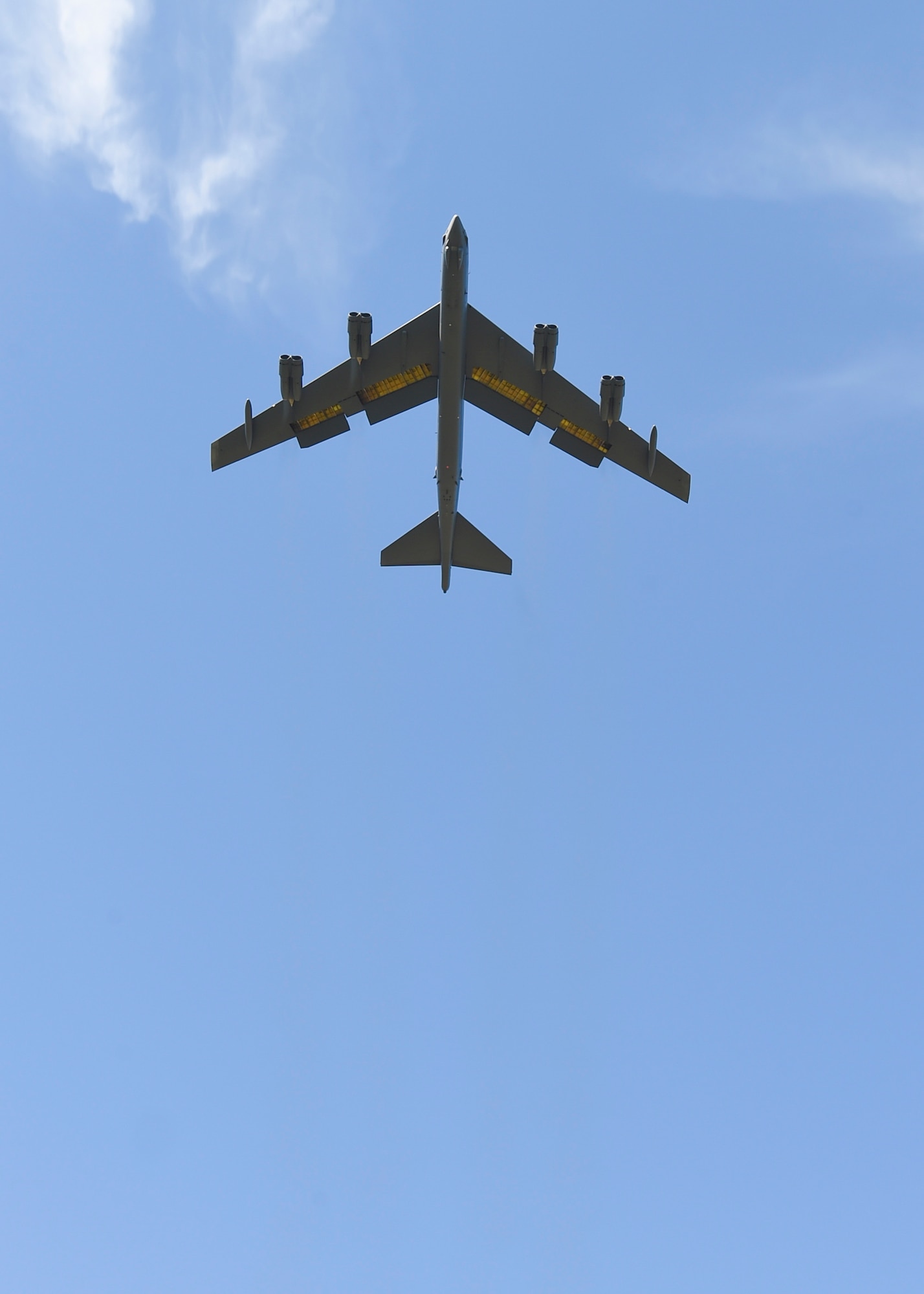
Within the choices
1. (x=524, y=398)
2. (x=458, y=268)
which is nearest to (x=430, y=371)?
(x=524, y=398)

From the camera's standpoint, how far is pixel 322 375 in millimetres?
40719

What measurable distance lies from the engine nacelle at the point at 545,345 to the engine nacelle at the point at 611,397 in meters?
1.99

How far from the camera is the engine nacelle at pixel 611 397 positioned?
39.1 meters

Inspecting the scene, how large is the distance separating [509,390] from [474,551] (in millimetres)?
5769

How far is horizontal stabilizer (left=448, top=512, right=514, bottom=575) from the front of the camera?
136 feet

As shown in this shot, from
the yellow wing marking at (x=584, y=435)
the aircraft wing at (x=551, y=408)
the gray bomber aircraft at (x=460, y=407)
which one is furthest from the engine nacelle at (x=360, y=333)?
the yellow wing marking at (x=584, y=435)

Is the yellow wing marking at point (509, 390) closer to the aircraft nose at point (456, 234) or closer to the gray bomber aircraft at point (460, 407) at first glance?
the gray bomber aircraft at point (460, 407)

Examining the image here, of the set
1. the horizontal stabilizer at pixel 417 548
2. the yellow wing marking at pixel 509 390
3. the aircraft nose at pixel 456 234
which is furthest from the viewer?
the horizontal stabilizer at pixel 417 548

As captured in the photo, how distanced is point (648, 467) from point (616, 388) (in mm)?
3677

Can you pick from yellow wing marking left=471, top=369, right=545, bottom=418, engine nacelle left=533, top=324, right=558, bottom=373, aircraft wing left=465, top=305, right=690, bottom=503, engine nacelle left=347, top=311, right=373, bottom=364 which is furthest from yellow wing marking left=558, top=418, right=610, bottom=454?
engine nacelle left=347, top=311, right=373, bottom=364

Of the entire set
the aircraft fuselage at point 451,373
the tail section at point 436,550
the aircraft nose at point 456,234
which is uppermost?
the aircraft nose at point 456,234

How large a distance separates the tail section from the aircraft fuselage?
1113 mm

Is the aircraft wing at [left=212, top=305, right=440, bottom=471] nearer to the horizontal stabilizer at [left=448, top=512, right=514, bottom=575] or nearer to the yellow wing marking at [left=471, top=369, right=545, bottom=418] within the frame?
the yellow wing marking at [left=471, top=369, right=545, bottom=418]

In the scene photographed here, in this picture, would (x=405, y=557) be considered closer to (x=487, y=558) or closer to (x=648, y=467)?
(x=487, y=558)
